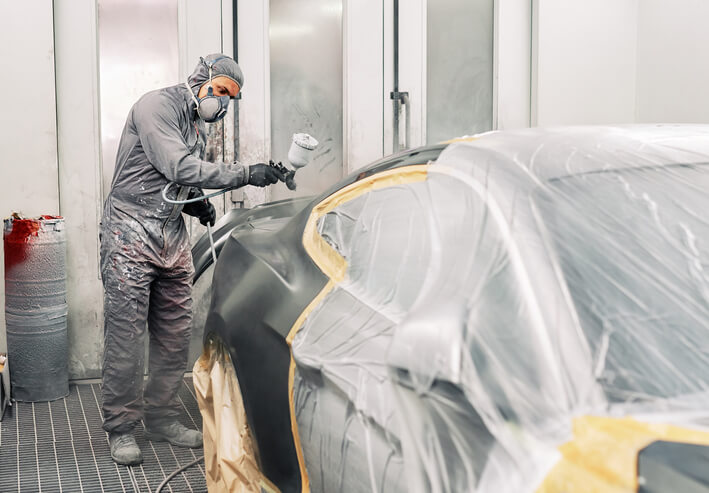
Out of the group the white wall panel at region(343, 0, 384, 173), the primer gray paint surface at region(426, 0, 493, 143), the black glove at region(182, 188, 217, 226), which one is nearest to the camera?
the black glove at region(182, 188, 217, 226)

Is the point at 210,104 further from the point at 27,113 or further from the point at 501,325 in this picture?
the point at 501,325

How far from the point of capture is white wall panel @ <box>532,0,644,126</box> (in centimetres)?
427

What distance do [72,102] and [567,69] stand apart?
2.78 m

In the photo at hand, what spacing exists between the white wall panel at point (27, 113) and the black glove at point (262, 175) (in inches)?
53.2

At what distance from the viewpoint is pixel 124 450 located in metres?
2.78

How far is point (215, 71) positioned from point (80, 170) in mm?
1184

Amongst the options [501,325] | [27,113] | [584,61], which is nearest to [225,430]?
[501,325]

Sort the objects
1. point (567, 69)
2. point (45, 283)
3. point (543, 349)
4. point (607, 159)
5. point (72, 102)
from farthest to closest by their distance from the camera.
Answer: point (567, 69)
point (72, 102)
point (45, 283)
point (607, 159)
point (543, 349)

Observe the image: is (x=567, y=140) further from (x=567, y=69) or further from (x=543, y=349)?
(x=567, y=69)

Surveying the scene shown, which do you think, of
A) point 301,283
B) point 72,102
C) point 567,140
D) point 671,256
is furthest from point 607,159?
point 72,102

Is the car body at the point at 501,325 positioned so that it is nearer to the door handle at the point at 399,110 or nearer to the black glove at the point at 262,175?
the black glove at the point at 262,175

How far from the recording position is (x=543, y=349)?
3.56 feet

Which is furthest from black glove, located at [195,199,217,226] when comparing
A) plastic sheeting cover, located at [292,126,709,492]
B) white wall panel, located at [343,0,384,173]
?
plastic sheeting cover, located at [292,126,709,492]

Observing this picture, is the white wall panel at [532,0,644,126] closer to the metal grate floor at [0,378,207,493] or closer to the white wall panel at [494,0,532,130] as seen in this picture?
the white wall panel at [494,0,532,130]
